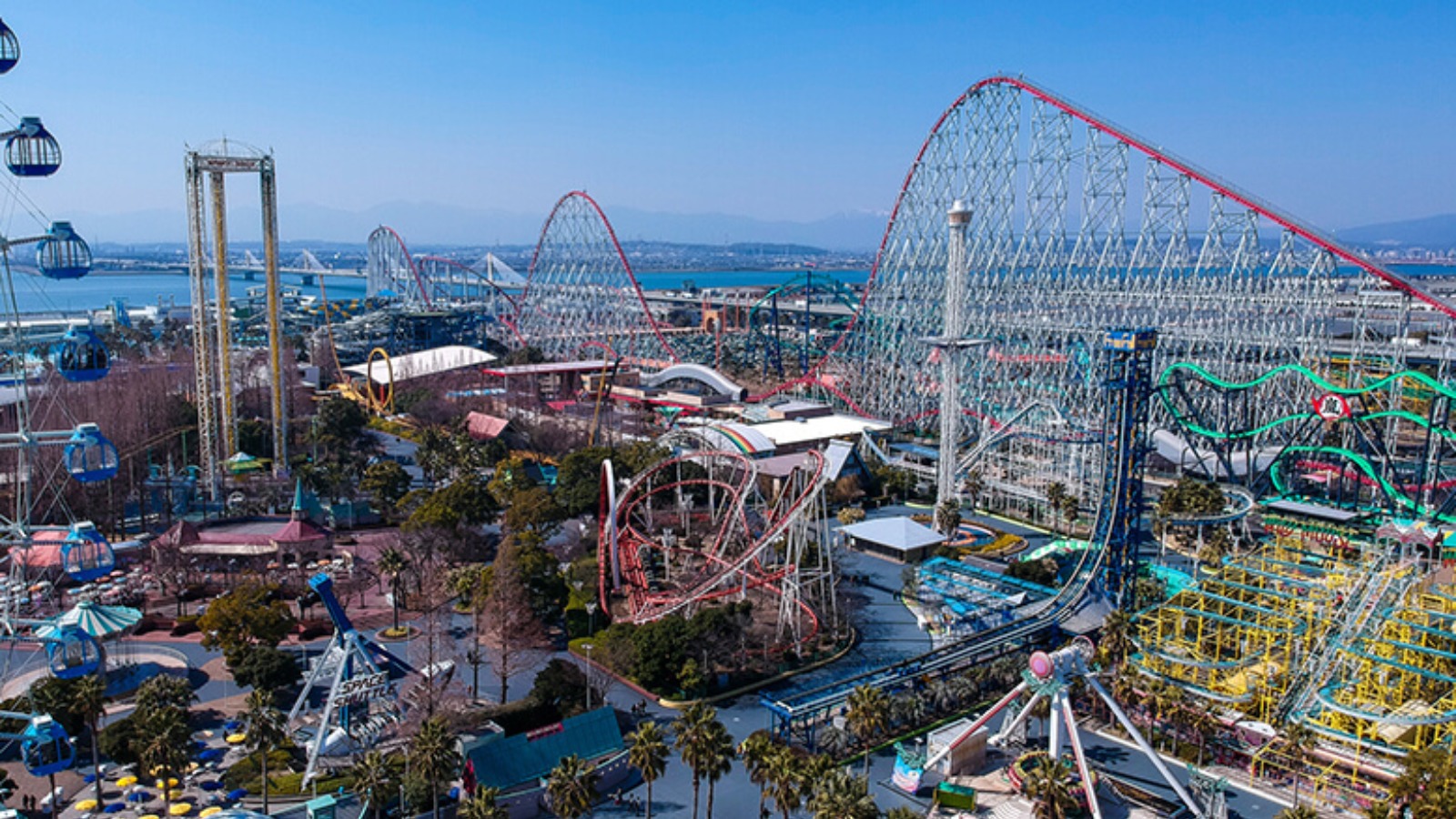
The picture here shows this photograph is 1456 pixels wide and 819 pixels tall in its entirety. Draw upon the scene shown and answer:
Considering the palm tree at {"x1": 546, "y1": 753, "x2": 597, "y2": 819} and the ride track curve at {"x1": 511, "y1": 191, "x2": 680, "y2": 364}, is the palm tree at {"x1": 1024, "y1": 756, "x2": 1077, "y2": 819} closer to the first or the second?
the palm tree at {"x1": 546, "y1": 753, "x2": 597, "y2": 819}

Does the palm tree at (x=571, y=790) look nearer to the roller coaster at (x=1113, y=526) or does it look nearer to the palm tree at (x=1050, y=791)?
the palm tree at (x=1050, y=791)

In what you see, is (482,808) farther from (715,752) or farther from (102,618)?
(102,618)

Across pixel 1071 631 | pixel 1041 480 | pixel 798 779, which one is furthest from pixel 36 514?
pixel 1041 480

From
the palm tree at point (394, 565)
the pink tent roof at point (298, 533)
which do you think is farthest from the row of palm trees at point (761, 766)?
the pink tent roof at point (298, 533)

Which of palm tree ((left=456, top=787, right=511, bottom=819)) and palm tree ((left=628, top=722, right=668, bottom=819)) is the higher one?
palm tree ((left=628, top=722, right=668, bottom=819))

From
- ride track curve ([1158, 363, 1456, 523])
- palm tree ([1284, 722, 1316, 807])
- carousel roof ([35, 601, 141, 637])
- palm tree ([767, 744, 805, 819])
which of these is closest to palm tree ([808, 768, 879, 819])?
palm tree ([767, 744, 805, 819])

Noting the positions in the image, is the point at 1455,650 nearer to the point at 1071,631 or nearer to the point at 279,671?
the point at 1071,631
